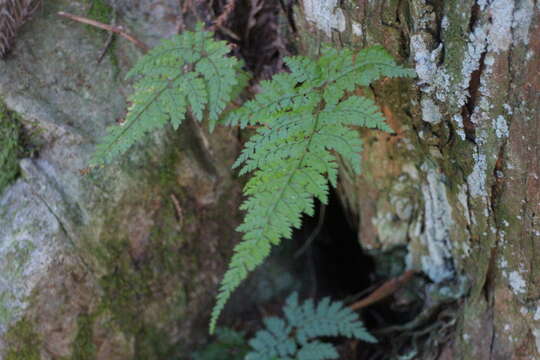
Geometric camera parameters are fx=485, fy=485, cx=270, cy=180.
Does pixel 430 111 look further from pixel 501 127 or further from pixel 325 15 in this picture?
pixel 325 15

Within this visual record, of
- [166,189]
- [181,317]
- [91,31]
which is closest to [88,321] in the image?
[181,317]

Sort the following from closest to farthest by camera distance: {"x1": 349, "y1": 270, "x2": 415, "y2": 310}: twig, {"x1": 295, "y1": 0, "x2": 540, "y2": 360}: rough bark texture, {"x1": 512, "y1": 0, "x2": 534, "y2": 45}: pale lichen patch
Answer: {"x1": 512, "y1": 0, "x2": 534, "y2": 45}: pale lichen patch → {"x1": 295, "y1": 0, "x2": 540, "y2": 360}: rough bark texture → {"x1": 349, "y1": 270, "x2": 415, "y2": 310}: twig

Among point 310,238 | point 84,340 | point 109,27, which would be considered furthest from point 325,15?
point 84,340

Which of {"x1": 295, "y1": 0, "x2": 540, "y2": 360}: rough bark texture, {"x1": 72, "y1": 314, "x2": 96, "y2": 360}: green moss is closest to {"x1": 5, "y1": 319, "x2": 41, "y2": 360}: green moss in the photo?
{"x1": 72, "y1": 314, "x2": 96, "y2": 360}: green moss

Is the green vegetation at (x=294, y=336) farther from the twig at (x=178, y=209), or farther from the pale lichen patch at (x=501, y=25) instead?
the pale lichen patch at (x=501, y=25)

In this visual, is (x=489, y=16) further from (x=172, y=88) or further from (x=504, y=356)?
(x=504, y=356)

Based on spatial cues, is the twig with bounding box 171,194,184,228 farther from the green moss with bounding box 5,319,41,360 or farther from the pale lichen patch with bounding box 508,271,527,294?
the pale lichen patch with bounding box 508,271,527,294

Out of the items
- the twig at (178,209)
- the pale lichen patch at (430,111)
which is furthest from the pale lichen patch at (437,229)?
the twig at (178,209)
